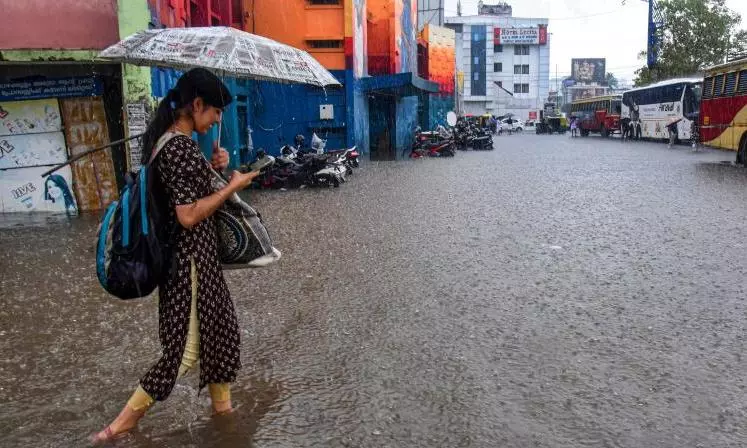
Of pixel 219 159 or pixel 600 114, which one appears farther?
pixel 600 114

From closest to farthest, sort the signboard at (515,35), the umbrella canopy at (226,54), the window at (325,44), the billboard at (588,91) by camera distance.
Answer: the umbrella canopy at (226,54), the window at (325,44), the signboard at (515,35), the billboard at (588,91)

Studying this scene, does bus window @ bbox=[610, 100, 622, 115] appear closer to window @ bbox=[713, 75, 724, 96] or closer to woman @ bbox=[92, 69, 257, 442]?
window @ bbox=[713, 75, 724, 96]

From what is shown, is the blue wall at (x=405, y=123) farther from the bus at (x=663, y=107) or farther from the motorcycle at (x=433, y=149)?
the bus at (x=663, y=107)

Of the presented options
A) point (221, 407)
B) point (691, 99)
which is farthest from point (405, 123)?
point (221, 407)

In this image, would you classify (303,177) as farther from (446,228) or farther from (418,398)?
(418,398)

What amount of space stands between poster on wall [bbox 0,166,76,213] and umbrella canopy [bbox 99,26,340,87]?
461 centimetres

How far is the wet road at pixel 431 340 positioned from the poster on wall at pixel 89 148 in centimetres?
209

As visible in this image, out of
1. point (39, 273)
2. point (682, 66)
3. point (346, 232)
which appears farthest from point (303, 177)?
point (682, 66)

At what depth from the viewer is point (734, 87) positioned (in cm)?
1839

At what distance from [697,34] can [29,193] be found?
4078 cm

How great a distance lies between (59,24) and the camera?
1044 centimetres

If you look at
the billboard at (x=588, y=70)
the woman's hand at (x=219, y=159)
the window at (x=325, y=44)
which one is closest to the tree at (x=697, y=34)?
the window at (x=325, y=44)

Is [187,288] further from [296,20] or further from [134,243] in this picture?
[296,20]

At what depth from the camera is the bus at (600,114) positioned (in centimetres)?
4420
